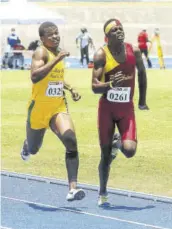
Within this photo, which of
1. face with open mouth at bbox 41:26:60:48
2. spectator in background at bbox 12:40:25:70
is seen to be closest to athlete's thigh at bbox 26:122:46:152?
face with open mouth at bbox 41:26:60:48

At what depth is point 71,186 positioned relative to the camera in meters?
9.67

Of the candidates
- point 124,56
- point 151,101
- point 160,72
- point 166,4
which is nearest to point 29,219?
point 124,56

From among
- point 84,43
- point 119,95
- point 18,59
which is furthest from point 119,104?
point 84,43

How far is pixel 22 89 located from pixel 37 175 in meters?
14.2

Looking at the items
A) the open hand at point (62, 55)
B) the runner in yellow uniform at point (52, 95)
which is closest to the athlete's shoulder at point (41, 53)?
the runner in yellow uniform at point (52, 95)

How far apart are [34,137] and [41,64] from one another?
45.9 inches

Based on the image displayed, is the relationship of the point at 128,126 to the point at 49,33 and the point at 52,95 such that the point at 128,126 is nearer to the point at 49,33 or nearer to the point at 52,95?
the point at 52,95

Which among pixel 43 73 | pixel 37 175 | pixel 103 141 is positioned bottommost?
pixel 37 175

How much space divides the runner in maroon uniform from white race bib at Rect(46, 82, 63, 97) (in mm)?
543

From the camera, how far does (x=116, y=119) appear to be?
9.90m

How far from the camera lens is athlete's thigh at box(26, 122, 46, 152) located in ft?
34.7

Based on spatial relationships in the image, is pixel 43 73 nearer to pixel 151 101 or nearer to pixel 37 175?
pixel 37 175

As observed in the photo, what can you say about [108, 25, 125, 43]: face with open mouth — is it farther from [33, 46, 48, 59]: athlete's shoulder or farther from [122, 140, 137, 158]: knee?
[122, 140, 137, 158]: knee

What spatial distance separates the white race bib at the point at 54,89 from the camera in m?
10.0
